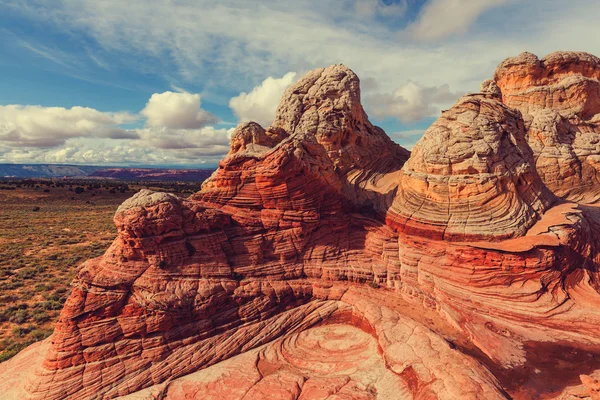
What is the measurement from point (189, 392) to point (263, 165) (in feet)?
32.1

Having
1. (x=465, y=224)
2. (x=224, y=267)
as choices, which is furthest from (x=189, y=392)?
(x=465, y=224)

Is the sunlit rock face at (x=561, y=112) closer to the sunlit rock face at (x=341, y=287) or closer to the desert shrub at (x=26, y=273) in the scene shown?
the sunlit rock face at (x=341, y=287)

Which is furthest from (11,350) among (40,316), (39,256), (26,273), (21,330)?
(39,256)

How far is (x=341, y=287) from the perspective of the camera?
15.7 meters

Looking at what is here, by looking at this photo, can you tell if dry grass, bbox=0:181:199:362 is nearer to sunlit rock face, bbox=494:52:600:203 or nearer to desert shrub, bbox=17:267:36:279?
desert shrub, bbox=17:267:36:279

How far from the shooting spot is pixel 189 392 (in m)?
11.0

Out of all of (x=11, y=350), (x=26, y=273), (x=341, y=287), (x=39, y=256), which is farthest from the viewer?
(x=39, y=256)

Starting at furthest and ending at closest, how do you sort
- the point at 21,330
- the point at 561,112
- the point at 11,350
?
the point at 561,112
the point at 21,330
the point at 11,350

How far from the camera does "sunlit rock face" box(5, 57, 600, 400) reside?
11.0m

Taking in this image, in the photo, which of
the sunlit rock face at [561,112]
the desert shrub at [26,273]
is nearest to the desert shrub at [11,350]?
the desert shrub at [26,273]

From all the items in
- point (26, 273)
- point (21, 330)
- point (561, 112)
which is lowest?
point (21, 330)

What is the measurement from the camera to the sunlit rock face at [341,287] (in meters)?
11.0

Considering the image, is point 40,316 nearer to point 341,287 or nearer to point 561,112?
point 341,287

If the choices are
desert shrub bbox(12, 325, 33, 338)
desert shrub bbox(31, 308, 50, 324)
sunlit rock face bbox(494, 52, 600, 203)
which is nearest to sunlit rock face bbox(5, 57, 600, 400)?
desert shrub bbox(12, 325, 33, 338)
